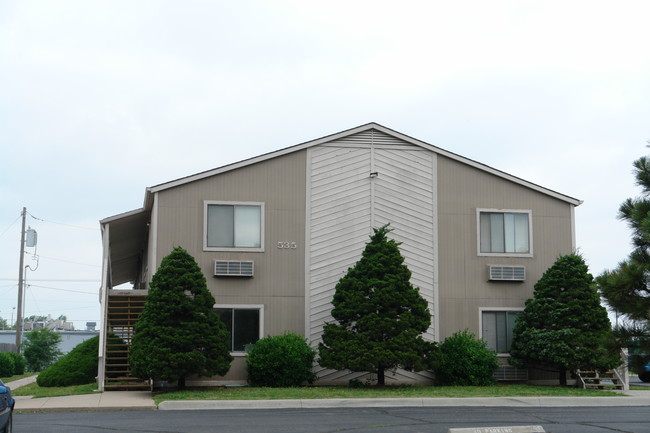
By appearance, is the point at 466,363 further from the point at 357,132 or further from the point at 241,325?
the point at 357,132

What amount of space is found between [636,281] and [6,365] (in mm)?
30851

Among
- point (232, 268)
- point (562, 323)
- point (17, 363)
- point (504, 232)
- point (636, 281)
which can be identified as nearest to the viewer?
point (636, 281)

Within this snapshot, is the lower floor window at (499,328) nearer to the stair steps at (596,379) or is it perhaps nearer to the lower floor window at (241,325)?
the stair steps at (596,379)

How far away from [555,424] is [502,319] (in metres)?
9.64

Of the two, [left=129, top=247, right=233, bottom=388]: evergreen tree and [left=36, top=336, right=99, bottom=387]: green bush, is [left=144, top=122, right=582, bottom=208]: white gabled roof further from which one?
[left=36, top=336, right=99, bottom=387]: green bush

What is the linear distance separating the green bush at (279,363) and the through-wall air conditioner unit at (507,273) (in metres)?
6.22

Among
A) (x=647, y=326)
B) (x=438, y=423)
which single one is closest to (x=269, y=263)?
(x=438, y=423)

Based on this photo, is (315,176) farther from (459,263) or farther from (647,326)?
(647,326)

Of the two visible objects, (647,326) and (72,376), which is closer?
(647,326)

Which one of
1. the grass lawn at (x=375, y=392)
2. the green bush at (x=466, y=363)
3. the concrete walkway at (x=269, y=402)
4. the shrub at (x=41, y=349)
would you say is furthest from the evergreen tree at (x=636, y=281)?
the shrub at (x=41, y=349)

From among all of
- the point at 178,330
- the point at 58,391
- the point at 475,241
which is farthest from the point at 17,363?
the point at 475,241

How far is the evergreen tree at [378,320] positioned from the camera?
71.6 feet

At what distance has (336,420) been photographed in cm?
1573

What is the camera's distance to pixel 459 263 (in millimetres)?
25172
